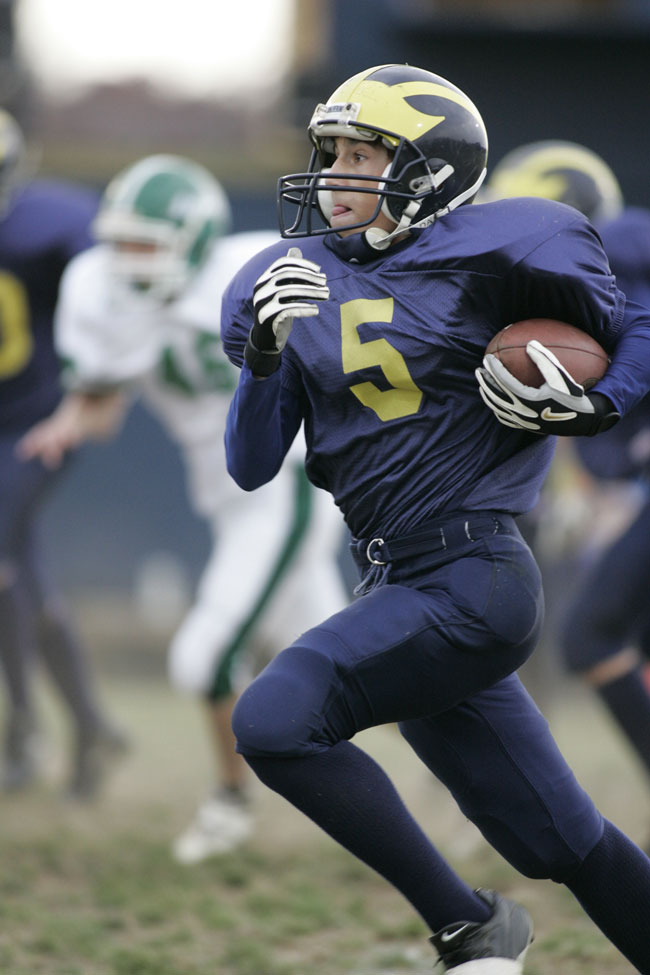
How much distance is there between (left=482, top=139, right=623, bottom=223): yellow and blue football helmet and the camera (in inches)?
161

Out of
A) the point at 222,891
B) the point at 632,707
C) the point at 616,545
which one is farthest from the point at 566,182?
the point at 222,891

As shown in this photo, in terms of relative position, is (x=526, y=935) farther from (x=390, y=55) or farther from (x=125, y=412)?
(x=390, y=55)

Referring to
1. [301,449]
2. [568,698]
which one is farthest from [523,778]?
[568,698]

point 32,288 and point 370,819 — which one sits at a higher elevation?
point 32,288

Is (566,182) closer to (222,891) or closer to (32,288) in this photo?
(32,288)

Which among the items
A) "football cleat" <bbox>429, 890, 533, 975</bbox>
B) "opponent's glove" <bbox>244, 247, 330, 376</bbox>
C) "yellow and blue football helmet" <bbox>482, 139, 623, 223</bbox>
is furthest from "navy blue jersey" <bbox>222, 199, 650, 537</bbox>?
"yellow and blue football helmet" <bbox>482, 139, 623, 223</bbox>

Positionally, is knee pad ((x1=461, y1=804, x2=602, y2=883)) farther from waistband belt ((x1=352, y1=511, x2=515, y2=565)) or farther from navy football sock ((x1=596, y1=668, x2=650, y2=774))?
navy football sock ((x1=596, y1=668, x2=650, y2=774))

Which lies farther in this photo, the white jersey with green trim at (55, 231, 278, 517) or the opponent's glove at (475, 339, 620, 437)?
the white jersey with green trim at (55, 231, 278, 517)

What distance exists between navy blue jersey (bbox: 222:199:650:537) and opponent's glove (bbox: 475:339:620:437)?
0.19 ft

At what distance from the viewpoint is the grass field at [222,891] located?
11.0ft

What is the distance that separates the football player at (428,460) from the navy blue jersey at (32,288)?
8.58 feet

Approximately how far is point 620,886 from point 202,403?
2.38m

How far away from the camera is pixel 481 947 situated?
253cm

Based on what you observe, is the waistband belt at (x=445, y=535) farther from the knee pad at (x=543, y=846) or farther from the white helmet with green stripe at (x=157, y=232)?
the white helmet with green stripe at (x=157, y=232)
